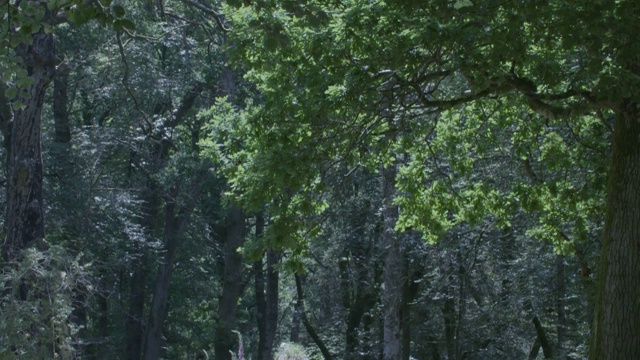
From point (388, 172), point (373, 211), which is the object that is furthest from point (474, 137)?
point (373, 211)

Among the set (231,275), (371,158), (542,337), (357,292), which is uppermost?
(231,275)

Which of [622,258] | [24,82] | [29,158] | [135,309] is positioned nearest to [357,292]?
[135,309]

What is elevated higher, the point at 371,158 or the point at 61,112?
the point at 61,112

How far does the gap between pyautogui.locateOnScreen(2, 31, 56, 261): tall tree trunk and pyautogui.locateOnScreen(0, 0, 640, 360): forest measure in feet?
0.11

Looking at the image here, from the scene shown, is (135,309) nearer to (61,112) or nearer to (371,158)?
(61,112)

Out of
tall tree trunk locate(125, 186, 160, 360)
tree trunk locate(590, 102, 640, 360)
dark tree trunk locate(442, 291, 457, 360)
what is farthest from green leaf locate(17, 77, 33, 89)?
tall tree trunk locate(125, 186, 160, 360)

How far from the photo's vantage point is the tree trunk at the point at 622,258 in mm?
8758

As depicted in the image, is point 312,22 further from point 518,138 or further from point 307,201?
point 518,138

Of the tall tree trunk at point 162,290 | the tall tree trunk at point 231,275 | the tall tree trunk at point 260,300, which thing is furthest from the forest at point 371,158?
the tall tree trunk at point 260,300

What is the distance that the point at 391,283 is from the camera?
19094 millimetres

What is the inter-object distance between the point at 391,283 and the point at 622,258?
410 inches

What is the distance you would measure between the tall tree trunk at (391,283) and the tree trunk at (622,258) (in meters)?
8.55

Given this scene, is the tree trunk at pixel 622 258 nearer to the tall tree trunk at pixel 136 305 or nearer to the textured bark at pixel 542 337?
the textured bark at pixel 542 337

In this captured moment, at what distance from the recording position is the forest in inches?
340
